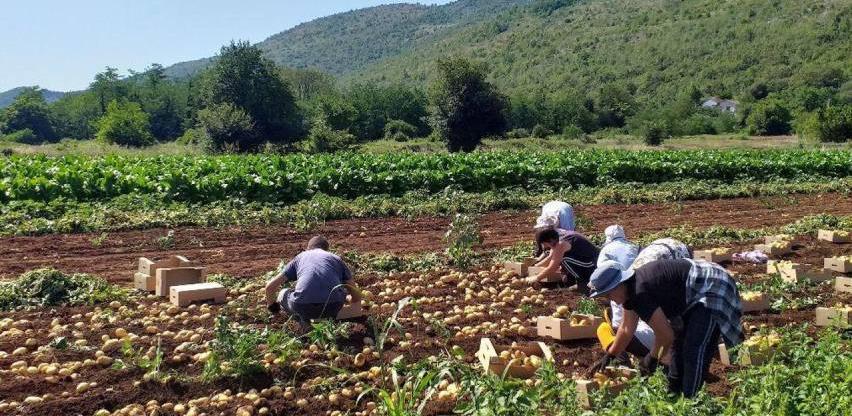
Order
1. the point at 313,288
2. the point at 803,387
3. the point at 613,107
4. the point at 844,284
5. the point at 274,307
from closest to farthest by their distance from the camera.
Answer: the point at 803,387 < the point at 313,288 < the point at 274,307 < the point at 844,284 < the point at 613,107

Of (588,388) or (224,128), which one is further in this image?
(224,128)

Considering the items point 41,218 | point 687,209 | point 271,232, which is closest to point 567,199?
point 687,209

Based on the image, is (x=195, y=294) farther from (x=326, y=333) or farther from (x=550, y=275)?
(x=550, y=275)

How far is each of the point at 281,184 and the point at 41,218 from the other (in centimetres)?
529

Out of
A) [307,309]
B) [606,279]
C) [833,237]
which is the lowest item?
[833,237]

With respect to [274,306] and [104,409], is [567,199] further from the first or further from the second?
[104,409]

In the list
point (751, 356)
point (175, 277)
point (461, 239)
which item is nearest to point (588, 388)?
point (751, 356)

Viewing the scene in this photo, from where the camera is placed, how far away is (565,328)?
6789 mm

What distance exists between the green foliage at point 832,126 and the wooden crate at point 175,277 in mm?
49006

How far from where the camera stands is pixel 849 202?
66.5 feet

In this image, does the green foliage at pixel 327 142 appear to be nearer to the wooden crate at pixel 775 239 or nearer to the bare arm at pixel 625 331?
the wooden crate at pixel 775 239

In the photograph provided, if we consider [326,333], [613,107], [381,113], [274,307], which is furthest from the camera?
[613,107]

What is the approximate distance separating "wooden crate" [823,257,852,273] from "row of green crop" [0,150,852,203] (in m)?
11.0

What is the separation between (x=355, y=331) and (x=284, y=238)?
6.36 metres
